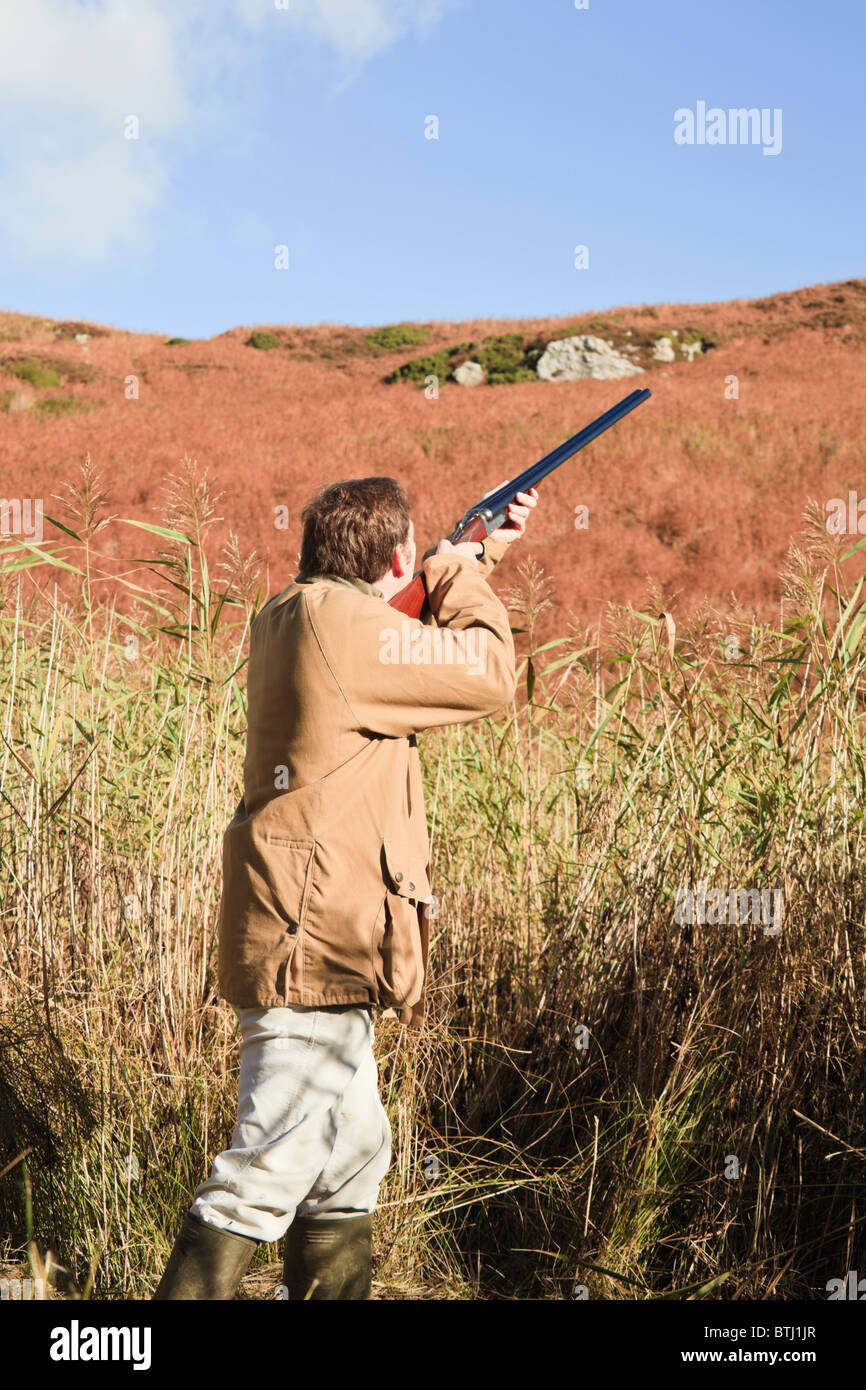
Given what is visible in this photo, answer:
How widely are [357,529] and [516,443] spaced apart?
15058mm

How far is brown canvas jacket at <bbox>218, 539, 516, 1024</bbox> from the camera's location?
1.50 m

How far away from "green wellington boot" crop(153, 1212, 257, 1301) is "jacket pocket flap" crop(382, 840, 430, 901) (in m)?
0.57

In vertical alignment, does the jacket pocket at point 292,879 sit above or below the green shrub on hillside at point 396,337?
below

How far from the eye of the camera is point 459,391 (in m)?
20.5

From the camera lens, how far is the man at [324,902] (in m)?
1.48

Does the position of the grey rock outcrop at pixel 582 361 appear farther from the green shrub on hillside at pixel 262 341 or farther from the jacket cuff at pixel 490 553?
the jacket cuff at pixel 490 553

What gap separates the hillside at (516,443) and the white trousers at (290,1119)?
265 inches

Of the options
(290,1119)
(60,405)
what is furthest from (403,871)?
(60,405)

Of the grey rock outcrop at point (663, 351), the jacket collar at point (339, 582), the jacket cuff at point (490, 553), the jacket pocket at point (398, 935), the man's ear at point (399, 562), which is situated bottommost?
the jacket pocket at point (398, 935)

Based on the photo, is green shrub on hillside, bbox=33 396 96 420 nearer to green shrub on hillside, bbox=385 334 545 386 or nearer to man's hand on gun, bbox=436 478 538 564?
green shrub on hillside, bbox=385 334 545 386

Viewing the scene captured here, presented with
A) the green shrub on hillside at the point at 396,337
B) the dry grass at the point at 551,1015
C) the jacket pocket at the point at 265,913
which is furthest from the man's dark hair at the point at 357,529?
the green shrub on hillside at the point at 396,337
